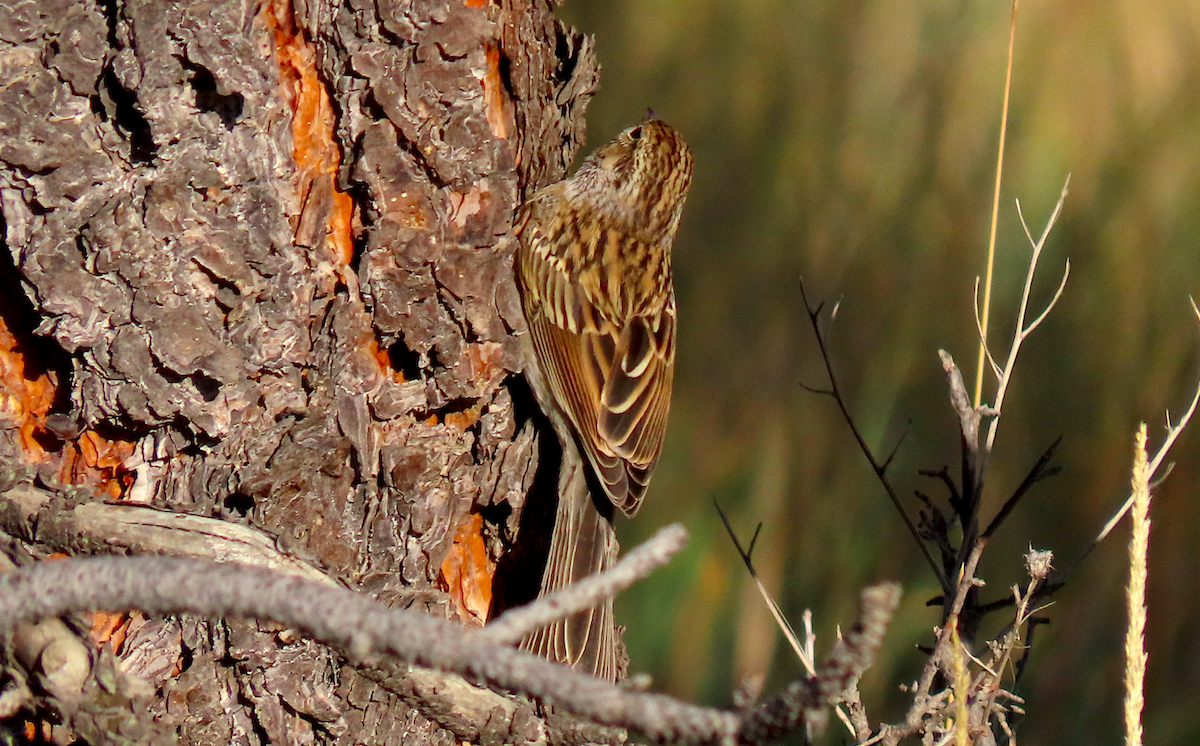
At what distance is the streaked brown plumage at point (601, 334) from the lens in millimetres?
2133

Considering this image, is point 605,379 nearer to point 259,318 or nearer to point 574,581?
point 574,581

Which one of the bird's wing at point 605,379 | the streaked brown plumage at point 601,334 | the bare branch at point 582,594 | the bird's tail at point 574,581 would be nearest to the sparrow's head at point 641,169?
the streaked brown plumage at point 601,334

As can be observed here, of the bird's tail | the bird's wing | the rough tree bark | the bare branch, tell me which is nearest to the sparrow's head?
the bird's wing

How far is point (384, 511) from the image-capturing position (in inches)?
71.5

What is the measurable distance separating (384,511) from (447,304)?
14.2 inches

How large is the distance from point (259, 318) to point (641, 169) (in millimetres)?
1364

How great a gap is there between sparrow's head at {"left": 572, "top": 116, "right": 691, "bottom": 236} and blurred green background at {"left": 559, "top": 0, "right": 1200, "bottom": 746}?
81cm

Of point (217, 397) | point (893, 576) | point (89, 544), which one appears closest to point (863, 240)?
point (893, 576)

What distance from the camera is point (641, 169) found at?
277 centimetres

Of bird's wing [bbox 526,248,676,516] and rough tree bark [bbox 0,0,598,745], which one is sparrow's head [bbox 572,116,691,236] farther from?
rough tree bark [bbox 0,0,598,745]

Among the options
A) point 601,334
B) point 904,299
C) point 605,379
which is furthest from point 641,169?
point 904,299

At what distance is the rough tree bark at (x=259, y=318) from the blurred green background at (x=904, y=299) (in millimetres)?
1712

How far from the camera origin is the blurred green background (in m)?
3.03

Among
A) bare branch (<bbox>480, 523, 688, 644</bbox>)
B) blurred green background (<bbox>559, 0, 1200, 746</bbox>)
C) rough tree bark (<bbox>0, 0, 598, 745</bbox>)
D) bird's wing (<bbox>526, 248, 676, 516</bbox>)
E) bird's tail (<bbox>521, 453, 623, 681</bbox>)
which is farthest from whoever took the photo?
blurred green background (<bbox>559, 0, 1200, 746</bbox>)
